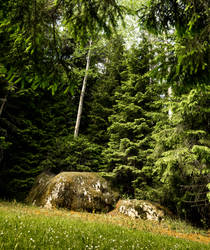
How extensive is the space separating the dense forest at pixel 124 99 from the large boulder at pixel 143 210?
726 millimetres

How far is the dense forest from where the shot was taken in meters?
3.19

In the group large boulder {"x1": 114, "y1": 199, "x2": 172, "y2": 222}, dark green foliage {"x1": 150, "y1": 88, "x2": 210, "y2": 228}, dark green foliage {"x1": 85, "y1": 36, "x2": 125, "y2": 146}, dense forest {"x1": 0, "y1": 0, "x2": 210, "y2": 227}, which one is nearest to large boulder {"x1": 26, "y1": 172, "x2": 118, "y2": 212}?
large boulder {"x1": 114, "y1": 199, "x2": 172, "y2": 222}

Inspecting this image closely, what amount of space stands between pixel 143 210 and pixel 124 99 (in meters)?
8.12

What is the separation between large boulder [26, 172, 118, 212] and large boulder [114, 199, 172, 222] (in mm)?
833

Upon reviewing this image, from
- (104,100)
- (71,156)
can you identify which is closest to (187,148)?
(71,156)

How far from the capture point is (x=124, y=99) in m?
14.2

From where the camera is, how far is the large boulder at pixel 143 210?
968 centimetres

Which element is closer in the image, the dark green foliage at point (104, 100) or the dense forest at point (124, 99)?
the dense forest at point (124, 99)

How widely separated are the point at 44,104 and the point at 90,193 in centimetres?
918

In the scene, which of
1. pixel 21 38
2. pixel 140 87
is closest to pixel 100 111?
pixel 140 87

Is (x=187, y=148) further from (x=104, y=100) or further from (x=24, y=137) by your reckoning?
(x=104, y=100)

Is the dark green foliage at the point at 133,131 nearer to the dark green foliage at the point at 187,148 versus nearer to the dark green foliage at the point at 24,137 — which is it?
the dark green foliage at the point at 187,148

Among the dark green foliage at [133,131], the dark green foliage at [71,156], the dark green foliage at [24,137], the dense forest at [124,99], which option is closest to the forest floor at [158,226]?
the dense forest at [124,99]

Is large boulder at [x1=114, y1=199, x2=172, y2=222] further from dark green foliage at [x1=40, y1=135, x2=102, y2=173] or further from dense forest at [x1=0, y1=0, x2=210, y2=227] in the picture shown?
dark green foliage at [x1=40, y1=135, x2=102, y2=173]
